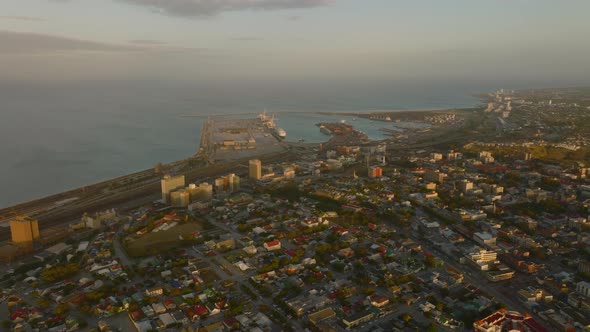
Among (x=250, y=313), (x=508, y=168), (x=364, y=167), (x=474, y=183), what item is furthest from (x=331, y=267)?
(x=508, y=168)

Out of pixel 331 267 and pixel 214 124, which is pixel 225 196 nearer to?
pixel 331 267

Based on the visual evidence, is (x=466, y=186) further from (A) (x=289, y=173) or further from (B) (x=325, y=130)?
(B) (x=325, y=130)

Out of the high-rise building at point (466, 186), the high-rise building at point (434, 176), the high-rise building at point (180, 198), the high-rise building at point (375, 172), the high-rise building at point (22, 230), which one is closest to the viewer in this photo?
the high-rise building at point (22, 230)

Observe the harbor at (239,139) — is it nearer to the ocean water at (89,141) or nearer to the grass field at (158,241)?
the ocean water at (89,141)

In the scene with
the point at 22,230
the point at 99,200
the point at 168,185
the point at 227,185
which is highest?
the point at 168,185

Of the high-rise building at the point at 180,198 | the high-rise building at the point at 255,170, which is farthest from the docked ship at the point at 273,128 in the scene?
the high-rise building at the point at 180,198

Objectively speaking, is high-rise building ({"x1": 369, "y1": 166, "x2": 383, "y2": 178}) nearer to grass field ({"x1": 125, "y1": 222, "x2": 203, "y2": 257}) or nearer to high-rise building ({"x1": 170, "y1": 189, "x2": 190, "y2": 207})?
high-rise building ({"x1": 170, "y1": 189, "x2": 190, "y2": 207})

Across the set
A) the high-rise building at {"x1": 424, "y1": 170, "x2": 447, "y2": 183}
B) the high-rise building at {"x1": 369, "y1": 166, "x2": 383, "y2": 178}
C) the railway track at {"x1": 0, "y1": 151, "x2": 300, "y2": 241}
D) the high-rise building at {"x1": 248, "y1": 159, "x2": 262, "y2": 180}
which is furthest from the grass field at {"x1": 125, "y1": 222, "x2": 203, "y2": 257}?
the high-rise building at {"x1": 424, "y1": 170, "x2": 447, "y2": 183}

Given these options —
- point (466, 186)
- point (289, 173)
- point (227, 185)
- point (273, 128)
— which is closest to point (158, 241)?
point (227, 185)
